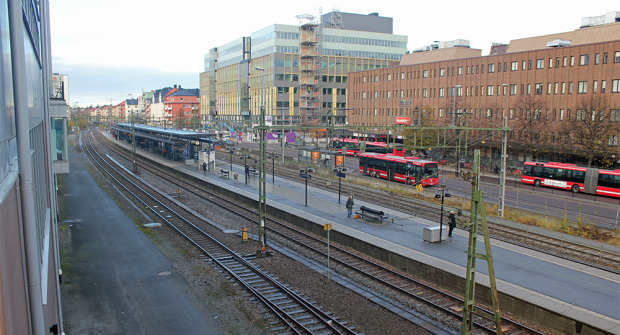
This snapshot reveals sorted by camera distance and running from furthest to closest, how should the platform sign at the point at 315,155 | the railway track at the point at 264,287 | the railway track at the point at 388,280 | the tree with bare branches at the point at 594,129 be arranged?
the platform sign at the point at 315,155 → the tree with bare branches at the point at 594,129 → the railway track at the point at 388,280 → the railway track at the point at 264,287

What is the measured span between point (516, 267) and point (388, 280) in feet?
16.1

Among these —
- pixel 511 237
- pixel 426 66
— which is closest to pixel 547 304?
pixel 511 237

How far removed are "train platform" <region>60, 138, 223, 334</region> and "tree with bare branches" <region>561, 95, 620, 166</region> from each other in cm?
3668

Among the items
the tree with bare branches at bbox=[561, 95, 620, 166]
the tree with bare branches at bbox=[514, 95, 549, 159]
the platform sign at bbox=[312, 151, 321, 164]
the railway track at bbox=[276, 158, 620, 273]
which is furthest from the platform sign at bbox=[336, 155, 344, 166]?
the tree with bare branches at bbox=[561, 95, 620, 166]

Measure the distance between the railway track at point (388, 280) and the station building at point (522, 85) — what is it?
21525 millimetres

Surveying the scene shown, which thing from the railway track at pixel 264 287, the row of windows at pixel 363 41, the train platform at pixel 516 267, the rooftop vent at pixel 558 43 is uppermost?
the row of windows at pixel 363 41

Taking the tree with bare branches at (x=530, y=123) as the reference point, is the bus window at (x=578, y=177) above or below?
below

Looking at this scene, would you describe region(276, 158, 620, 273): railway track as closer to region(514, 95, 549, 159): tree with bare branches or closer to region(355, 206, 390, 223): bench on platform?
region(355, 206, 390, 223): bench on platform

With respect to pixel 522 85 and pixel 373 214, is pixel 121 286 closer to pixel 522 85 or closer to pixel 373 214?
pixel 373 214

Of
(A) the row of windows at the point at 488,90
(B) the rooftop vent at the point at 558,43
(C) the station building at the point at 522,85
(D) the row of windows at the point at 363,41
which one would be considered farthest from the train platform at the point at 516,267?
(D) the row of windows at the point at 363,41

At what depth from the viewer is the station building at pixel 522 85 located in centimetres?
4500

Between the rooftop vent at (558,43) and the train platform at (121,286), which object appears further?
the rooftop vent at (558,43)

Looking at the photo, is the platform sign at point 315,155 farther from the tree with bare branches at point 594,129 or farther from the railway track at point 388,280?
the tree with bare branches at point 594,129

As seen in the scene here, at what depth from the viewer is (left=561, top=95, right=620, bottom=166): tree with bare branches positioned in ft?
132
